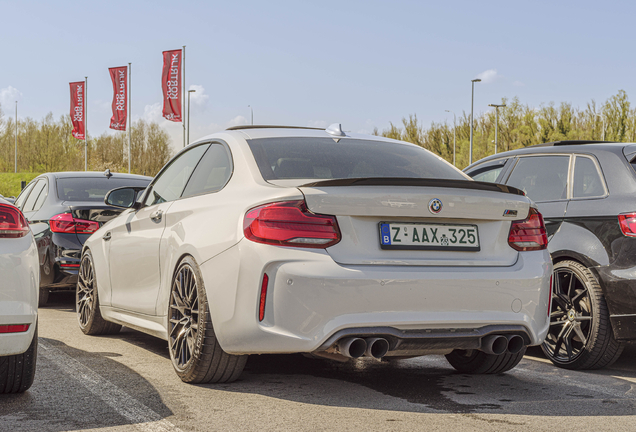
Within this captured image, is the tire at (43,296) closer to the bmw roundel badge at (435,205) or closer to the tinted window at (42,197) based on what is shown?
the tinted window at (42,197)

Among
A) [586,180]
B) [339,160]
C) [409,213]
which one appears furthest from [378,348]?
[586,180]

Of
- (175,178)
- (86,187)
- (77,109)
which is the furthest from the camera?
(77,109)

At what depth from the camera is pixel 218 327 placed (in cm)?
410

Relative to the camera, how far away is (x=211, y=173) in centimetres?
484

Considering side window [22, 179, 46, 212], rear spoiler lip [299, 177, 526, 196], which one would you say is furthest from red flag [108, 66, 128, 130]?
rear spoiler lip [299, 177, 526, 196]

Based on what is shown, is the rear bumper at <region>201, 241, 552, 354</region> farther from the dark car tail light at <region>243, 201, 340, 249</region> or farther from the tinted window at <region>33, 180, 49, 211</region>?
the tinted window at <region>33, 180, 49, 211</region>

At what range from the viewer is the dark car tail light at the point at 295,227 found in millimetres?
3814

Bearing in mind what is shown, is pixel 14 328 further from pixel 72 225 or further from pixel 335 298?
pixel 72 225

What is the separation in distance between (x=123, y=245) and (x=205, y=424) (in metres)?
2.46

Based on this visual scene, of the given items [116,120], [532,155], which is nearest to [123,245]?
[532,155]

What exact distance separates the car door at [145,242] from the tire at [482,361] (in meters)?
2.09

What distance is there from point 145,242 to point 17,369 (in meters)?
1.46

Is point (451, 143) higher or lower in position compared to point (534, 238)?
higher

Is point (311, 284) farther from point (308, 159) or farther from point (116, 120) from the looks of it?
point (116, 120)
